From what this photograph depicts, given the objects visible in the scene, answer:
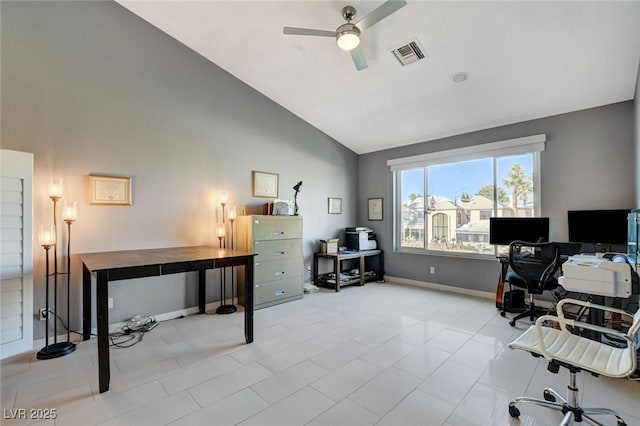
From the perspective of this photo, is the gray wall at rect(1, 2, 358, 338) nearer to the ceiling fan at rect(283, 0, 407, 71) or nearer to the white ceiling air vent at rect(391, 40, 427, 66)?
the ceiling fan at rect(283, 0, 407, 71)

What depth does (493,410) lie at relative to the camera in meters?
1.80

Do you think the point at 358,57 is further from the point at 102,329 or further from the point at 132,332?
the point at 132,332

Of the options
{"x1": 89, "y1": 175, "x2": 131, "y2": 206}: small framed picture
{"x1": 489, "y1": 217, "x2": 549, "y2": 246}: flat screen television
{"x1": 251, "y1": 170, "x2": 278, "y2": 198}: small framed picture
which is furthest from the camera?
{"x1": 251, "y1": 170, "x2": 278, "y2": 198}: small framed picture

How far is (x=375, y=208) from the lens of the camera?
5539mm

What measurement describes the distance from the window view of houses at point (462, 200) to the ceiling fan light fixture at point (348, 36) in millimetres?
2840

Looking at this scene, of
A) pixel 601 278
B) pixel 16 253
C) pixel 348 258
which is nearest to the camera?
pixel 601 278

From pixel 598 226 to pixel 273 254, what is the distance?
3.77m

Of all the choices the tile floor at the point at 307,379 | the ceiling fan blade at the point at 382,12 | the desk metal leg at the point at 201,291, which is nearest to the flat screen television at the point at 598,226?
the tile floor at the point at 307,379

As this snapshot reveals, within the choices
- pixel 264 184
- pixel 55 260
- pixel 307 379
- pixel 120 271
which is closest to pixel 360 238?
pixel 264 184

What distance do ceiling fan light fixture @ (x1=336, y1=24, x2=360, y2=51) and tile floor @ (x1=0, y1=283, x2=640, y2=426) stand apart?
266 cm

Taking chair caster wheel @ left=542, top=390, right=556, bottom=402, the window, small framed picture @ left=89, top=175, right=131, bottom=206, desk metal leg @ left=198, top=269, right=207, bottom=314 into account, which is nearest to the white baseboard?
the window

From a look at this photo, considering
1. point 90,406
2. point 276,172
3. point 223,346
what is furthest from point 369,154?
point 90,406

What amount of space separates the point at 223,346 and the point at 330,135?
12.5 ft

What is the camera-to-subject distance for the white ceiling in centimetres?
251
